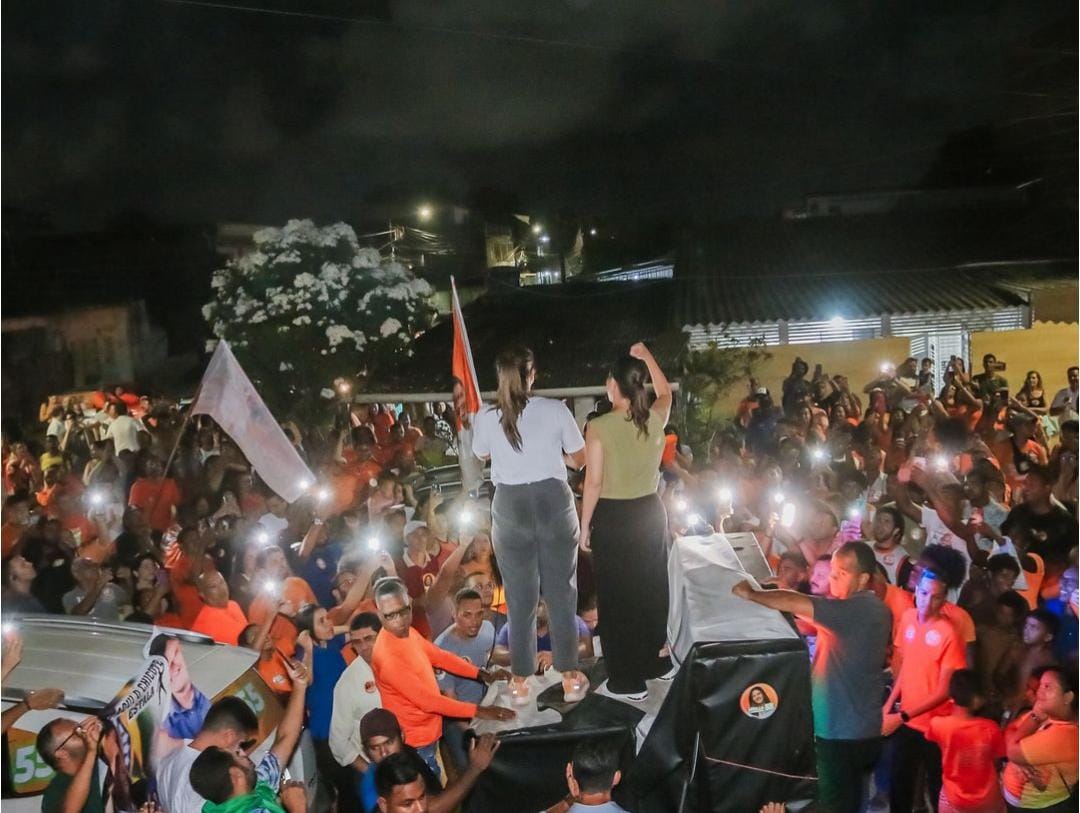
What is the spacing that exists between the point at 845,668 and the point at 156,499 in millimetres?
6403

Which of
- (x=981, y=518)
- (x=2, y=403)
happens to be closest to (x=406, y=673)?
(x=981, y=518)

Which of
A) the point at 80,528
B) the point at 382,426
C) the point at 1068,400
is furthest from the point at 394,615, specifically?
the point at 1068,400

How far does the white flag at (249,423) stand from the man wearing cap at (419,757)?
249cm

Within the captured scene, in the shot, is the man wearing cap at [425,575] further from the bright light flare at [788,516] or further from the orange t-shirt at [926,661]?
the orange t-shirt at [926,661]

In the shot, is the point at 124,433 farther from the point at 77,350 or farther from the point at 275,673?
the point at 77,350

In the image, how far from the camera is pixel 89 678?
4.98m

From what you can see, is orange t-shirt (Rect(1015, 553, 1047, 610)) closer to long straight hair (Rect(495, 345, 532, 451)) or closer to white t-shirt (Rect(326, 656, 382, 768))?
long straight hair (Rect(495, 345, 532, 451))

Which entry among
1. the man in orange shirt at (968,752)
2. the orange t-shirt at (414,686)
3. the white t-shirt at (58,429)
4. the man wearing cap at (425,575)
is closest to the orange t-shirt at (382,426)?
the man wearing cap at (425,575)

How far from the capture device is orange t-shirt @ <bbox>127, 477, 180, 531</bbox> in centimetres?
854

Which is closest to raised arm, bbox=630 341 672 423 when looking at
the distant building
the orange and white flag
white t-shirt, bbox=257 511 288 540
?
the orange and white flag

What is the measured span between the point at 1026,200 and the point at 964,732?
20.2 meters

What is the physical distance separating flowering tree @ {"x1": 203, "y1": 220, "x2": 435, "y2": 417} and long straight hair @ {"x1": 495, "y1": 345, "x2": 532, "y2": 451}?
40.4ft

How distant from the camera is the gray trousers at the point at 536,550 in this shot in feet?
A: 16.1

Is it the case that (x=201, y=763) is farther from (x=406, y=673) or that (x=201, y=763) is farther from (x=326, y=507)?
(x=326, y=507)
